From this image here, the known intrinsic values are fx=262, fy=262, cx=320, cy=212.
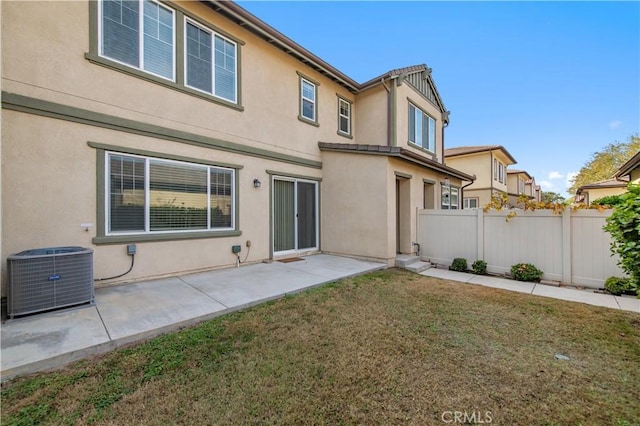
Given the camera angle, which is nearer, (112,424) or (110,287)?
(112,424)

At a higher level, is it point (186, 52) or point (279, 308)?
point (186, 52)

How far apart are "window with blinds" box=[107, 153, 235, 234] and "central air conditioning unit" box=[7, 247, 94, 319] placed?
4.30 ft

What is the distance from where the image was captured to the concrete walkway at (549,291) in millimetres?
5453

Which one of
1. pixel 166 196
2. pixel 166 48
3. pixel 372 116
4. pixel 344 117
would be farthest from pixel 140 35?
pixel 372 116

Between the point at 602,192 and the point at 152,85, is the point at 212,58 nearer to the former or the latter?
the point at 152,85

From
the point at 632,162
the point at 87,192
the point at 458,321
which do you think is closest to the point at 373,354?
the point at 458,321

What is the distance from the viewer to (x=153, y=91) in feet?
20.1

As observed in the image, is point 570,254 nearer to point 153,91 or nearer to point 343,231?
point 343,231

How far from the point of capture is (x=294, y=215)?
9.23 m

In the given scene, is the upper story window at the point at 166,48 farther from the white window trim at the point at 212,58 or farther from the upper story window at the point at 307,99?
the upper story window at the point at 307,99

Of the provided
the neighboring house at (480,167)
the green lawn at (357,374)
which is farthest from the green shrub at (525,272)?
the neighboring house at (480,167)

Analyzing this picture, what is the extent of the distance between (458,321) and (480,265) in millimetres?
4357

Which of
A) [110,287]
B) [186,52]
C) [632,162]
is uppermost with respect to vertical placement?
[186,52]

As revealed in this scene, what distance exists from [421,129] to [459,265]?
7.23 metres
